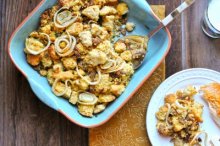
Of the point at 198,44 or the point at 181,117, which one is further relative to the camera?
the point at 198,44

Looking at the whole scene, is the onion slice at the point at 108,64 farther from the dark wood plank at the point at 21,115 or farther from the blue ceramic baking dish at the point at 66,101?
the dark wood plank at the point at 21,115

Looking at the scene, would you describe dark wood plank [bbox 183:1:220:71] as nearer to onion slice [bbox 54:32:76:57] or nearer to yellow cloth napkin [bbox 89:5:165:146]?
yellow cloth napkin [bbox 89:5:165:146]

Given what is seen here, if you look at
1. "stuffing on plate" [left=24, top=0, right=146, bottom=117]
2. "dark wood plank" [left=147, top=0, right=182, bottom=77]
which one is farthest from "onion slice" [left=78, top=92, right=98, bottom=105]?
"dark wood plank" [left=147, top=0, right=182, bottom=77]

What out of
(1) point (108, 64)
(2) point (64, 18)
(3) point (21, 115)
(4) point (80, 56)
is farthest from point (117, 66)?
(3) point (21, 115)

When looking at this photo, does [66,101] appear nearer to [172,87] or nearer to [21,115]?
[21,115]

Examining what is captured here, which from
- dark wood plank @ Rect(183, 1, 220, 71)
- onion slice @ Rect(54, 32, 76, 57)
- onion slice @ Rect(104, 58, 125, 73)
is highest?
dark wood plank @ Rect(183, 1, 220, 71)

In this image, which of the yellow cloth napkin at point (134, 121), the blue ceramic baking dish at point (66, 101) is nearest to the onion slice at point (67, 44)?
the blue ceramic baking dish at point (66, 101)

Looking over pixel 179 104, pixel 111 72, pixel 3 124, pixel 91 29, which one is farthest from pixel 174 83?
pixel 3 124
